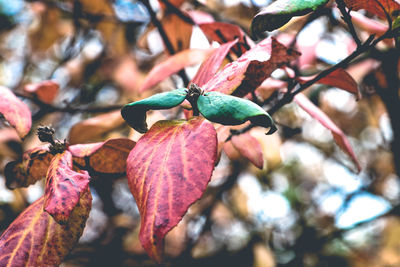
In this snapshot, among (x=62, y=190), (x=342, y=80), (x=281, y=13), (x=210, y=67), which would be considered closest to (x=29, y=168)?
(x=62, y=190)

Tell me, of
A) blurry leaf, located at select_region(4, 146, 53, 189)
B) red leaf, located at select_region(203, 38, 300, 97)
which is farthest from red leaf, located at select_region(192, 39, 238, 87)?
blurry leaf, located at select_region(4, 146, 53, 189)

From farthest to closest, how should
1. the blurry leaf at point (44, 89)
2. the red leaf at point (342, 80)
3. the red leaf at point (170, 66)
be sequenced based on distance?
the blurry leaf at point (44, 89)
the red leaf at point (170, 66)
the red leaf at point (342, 80)

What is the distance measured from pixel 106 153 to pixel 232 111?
0.84 ft

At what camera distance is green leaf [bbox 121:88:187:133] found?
1.40 feet

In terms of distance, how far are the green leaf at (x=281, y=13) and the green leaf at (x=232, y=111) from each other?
0.31 feet

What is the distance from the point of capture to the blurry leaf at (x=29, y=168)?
22.8 inches

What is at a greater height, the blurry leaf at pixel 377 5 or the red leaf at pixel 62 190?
the blurry leaf at pixel 377 5

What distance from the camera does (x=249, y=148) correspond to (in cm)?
70

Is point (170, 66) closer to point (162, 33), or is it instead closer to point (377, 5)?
point (162, 33)

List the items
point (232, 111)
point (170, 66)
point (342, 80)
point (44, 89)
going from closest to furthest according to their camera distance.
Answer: point (232, 111) < point (342, 80) < point (170, 66) < point (44, 89)

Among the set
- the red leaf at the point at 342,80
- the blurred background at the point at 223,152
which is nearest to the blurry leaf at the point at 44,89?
the blurred background at the point at 223,152

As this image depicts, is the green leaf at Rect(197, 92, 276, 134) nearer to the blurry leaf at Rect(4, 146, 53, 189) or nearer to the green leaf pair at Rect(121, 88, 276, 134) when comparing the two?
the green leaf pair at Rect(121, 88, 276, 134)

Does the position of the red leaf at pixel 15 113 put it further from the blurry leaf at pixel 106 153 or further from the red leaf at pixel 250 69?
the red leaf at pixel 250 69

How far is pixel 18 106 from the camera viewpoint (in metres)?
0.58
